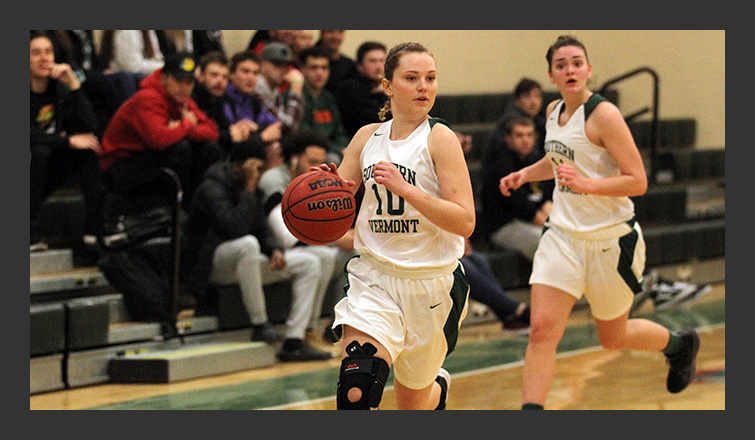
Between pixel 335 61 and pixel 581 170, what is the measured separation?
352 centimetres

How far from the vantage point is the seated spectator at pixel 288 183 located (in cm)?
629

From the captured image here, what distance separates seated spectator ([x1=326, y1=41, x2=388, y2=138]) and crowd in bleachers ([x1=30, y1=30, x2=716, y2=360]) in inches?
0.4

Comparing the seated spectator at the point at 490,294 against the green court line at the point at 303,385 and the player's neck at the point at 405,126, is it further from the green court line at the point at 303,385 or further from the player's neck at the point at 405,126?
the player's neck at the point at 405,126

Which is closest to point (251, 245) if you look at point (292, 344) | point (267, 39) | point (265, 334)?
point (265, 334)

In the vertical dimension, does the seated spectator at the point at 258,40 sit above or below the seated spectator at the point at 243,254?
above

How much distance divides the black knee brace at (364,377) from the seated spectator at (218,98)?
3.41 meters

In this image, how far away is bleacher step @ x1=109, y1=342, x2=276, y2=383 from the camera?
5.80 metres

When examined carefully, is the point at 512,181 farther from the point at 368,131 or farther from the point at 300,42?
the point at 300,42

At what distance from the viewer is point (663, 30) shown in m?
10.3

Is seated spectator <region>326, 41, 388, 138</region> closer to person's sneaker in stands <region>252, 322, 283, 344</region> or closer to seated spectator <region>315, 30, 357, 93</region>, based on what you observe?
seated spectator <region>315, 30, 357, 93</region>

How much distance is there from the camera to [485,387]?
569 centimetres

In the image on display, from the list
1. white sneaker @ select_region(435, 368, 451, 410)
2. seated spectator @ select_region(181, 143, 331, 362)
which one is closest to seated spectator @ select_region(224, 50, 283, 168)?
seated spectator @ select_region(181, 143, 331, 362)

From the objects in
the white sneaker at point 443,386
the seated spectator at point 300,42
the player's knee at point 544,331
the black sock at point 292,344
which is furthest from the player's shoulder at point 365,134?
the seated spectator at point 300,42

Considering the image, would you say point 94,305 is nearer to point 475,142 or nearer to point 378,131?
point 378,131
